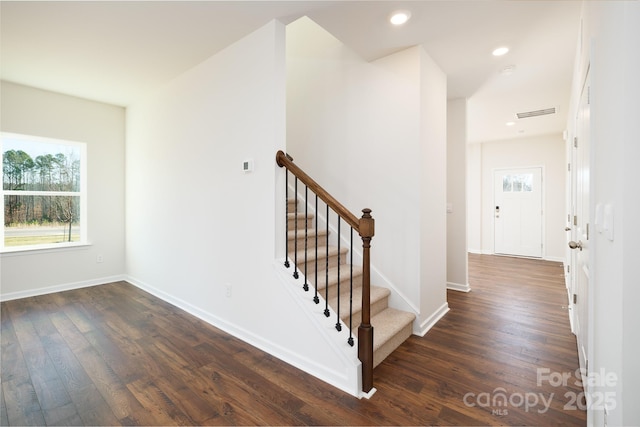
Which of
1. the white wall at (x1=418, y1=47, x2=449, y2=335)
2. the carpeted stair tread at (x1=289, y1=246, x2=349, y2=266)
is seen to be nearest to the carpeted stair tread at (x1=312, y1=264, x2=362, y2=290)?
the carpeted stair tread at (x1=289, y1=246, x2=349, y2=266)

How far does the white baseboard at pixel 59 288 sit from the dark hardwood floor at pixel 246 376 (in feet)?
2.18

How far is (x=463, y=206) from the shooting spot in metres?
4.04

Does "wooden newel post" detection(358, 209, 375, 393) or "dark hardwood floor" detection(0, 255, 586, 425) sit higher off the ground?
"wooden newel post" detection(358, 209, 375, 393)

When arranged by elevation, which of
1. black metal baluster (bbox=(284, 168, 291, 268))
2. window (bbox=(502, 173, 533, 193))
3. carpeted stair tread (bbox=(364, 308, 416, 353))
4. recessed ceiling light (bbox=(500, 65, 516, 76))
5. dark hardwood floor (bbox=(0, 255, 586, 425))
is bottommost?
dark hardwood floor (bbox=(0, 255, 586, 425))

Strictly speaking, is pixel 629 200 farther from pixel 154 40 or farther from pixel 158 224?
pixel 158 224

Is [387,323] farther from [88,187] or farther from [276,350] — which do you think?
[88,187]

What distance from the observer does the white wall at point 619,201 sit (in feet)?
2.98

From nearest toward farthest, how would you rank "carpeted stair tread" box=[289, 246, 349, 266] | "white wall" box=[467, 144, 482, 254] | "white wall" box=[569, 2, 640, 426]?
"white wall" box=[569, 2, 640, 426] < "carpeted stair tread" box=[289, 246, 349, 266] < "white wall" box=[467, 144, 482, 254]

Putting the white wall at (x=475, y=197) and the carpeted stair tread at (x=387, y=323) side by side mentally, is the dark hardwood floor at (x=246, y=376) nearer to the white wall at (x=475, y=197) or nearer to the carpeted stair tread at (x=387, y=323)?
the carpeted stair tread at (x=387, y=323)

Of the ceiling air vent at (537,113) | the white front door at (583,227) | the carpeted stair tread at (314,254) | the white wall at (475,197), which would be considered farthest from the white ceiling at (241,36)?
the white wall at (475,197)

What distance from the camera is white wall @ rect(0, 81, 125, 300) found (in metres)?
3.74

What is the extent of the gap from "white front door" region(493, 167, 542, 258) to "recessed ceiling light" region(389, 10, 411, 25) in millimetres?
5815

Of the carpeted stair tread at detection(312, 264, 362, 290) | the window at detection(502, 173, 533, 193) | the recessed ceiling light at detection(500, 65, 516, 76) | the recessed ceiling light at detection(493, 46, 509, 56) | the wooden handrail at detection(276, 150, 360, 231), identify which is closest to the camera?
the wooden handrail at detection(276, 150, 360, 231)

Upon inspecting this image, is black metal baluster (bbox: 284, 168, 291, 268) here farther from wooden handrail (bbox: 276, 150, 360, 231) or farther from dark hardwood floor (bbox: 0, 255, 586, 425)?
dark hardwood floor (bbox: 0, 255, 586, 425)
